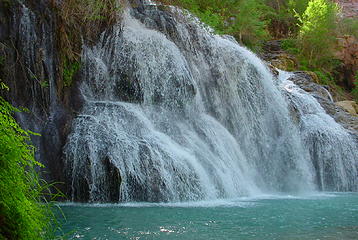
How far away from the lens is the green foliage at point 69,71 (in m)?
9.92

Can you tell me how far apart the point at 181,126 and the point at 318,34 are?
675 inches

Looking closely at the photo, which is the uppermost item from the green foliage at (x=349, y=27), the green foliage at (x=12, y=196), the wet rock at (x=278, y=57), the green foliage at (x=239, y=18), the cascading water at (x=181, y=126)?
the green foliage at (x=349, y=27)

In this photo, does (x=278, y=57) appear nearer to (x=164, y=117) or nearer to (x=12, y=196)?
(x=164, y=117)

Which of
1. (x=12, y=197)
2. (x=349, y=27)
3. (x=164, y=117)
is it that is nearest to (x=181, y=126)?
(x=164, y=117)

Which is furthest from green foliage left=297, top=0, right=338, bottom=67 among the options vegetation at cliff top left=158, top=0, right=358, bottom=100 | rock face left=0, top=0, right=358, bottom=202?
rock face left=0, top=0, right=358, bottom=202

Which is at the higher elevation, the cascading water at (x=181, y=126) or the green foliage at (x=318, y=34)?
the green foliage at (x=318, y=34)

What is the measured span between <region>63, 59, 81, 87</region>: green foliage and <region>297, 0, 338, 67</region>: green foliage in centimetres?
1838

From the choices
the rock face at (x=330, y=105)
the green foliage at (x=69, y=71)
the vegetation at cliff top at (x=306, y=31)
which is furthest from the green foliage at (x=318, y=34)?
the green foliage at (x=69, y=71)

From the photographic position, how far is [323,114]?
16188 mm

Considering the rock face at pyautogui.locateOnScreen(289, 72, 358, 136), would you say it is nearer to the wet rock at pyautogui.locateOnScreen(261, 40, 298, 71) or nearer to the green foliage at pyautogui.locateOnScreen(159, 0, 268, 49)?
the wet rock at pyautogui.locateOnScreen(261, 40, 298, 71)

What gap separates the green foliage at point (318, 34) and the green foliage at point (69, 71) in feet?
60.3

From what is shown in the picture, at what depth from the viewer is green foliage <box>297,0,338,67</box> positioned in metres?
25.1

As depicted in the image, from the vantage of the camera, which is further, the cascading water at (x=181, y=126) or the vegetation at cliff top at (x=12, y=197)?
the cascading water at (x=181, y=126)

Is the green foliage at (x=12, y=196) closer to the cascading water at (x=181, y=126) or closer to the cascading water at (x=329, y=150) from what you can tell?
the cascading water at (x=181, y=126)
